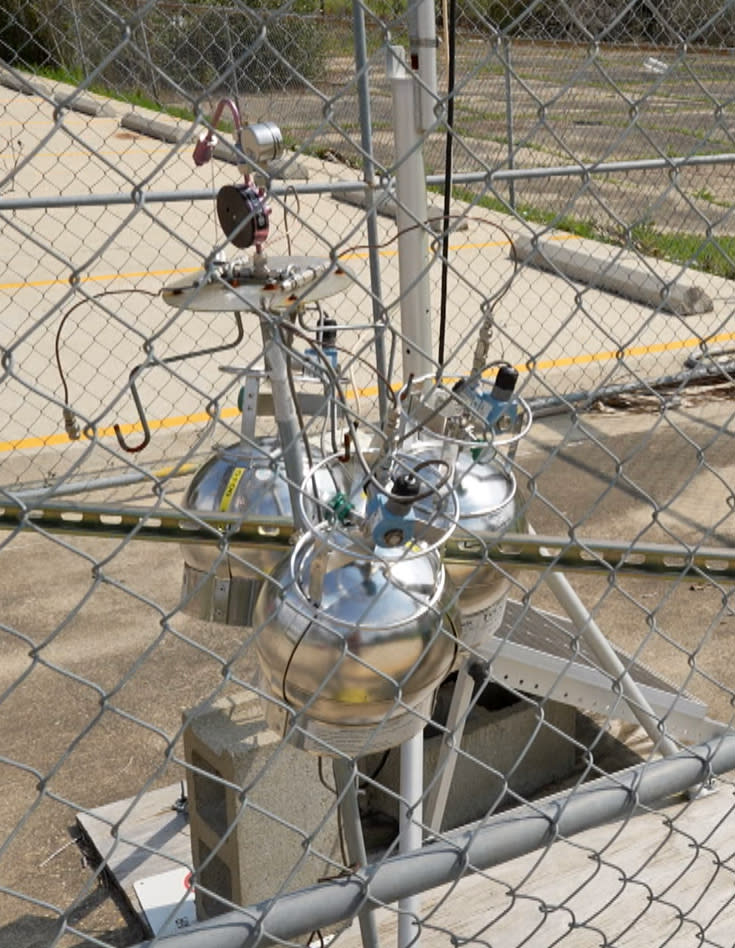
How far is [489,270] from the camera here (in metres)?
10.0

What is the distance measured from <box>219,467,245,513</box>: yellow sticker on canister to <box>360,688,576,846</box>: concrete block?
1330 mm

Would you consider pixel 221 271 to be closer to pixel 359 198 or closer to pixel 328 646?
pixel 328 646

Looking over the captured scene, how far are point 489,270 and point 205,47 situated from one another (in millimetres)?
3452

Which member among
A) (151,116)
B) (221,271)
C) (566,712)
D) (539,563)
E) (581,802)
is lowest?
(151,116)

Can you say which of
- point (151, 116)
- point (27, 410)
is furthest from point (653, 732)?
point (151, 116)

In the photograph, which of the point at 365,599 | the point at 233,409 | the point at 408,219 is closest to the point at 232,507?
the point at 365,599

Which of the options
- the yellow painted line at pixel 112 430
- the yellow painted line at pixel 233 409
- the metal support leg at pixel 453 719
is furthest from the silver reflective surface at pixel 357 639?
the yellow painted line at pixel 112 430

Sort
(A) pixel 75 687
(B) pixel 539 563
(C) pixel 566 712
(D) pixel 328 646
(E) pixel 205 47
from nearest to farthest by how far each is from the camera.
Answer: (D) pixel 328 646
(B) pixel 539 563
(C) pixel 566 712
(A) pixel 75 687
(E) pixel 205 47

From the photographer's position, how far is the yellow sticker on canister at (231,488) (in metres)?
2.43

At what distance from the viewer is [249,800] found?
9.94ft

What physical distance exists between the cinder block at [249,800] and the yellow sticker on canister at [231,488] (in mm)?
812

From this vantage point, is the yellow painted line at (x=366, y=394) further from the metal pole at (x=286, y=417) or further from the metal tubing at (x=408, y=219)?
the metal pole at (x=286, y=417)

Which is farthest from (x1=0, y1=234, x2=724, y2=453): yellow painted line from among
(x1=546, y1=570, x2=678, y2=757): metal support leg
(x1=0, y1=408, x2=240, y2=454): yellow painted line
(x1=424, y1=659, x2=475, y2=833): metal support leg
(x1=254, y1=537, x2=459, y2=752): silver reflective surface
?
(x1=254, y1=537, x2=459, y2=752): silver reflective surface

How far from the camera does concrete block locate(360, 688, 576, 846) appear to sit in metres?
3.63
